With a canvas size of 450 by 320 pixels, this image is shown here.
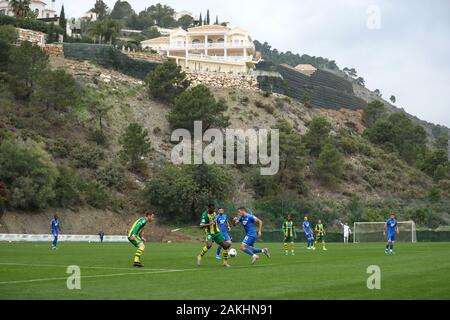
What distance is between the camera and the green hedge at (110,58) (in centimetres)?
10638

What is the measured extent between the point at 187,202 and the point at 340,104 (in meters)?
69.7

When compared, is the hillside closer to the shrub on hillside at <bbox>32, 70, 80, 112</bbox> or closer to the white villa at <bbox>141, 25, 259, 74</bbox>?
the shrub on hillside at <bbox>32, 70, 80, 112</bbox>

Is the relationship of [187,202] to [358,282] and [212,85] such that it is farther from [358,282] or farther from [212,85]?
[358,282]

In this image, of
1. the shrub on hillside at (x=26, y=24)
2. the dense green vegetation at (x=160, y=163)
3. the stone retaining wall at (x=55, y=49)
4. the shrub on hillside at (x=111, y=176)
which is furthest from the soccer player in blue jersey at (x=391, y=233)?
the shrub on hillside at (x=26, y=24)

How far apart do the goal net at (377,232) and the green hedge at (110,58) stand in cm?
5202

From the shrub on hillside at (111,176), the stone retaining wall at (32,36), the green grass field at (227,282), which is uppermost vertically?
the stone retaining wall at (32,36)

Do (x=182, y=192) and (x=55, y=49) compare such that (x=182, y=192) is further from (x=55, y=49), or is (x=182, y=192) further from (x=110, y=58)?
(x=55, y=49)

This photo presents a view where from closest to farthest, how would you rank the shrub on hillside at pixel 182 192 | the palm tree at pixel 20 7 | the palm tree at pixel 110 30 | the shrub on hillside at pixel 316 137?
the shrub on hillside at pixel 182 192 → the shrub on hillside at pixel 316 137 → the palm tree at pixel 20 7 → the palm tree at pixel 110 30

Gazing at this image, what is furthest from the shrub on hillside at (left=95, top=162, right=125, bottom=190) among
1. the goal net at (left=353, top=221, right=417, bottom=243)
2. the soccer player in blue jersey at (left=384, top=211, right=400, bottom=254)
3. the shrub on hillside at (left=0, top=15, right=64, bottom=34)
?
the soccer player in blue jersey at (left=384, top=211, right=400, bottom=254)

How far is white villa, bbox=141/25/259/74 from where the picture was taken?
392 ft

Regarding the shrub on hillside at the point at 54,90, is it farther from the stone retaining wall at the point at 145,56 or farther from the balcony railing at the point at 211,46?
the balcony railing at the point at 211,46

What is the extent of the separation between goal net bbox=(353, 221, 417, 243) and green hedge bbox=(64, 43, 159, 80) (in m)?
52.0

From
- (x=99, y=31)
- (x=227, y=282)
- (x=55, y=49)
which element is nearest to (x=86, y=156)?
(x=55, y=49)

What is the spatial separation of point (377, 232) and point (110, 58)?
56142mm
